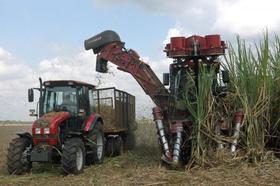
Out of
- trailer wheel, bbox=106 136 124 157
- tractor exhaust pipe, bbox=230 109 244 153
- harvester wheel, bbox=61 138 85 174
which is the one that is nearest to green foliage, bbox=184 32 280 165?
tractor exhaust pipe, bbox=230 109 244 153

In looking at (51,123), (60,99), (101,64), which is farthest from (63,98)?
(101,64)

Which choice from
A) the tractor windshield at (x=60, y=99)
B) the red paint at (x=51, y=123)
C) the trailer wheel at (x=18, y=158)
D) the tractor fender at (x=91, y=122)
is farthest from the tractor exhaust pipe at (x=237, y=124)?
the trailer wheel at (x=18, y=158)

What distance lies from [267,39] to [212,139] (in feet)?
7.89

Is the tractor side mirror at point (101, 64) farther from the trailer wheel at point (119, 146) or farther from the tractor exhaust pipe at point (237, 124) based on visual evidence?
the tractor exhaust pipe at point (237, 124)

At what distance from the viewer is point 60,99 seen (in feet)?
40.4

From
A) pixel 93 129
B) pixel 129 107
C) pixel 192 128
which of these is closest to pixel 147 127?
pixel 129 107

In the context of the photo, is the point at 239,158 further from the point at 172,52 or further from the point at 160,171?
the point at 172,52

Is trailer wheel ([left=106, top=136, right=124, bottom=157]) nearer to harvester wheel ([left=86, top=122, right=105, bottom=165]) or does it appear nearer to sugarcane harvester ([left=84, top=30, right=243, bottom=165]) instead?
harvester wheel ([left=86, top=122, right=105, bottom=165])

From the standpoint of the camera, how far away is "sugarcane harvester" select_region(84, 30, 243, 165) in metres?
10.8

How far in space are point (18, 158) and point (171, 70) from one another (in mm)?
4094

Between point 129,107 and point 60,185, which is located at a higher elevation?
point 129,107

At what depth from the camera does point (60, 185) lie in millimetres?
9438

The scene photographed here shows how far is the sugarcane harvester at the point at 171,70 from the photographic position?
10.8m

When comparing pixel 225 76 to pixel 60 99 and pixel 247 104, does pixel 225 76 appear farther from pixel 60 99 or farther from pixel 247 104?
pixel 60 99
